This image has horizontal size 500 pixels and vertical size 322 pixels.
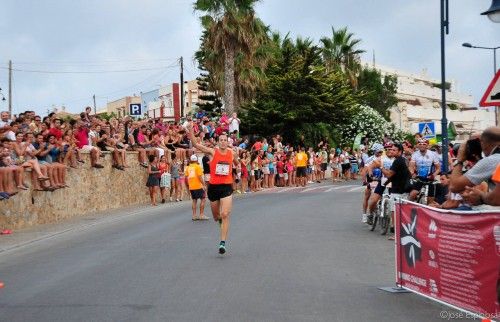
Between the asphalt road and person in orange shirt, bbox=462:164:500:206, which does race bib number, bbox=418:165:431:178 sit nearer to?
the asphalt road

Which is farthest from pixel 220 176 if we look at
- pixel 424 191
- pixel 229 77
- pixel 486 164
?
pixel 229 77

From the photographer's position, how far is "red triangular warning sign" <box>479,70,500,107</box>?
29.2 feet

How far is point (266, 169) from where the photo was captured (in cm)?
3538

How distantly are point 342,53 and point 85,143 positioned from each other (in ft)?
142

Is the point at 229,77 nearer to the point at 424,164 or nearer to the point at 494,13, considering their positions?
the point at 424,164

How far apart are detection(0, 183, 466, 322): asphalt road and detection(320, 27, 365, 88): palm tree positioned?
46009mm

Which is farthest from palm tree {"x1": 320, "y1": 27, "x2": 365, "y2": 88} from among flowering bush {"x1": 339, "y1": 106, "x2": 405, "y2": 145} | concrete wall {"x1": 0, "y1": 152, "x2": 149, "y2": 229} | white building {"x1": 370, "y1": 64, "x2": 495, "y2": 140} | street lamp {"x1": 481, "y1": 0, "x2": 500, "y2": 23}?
street lamp {"x1": 481, "y1": 0, "x2": 500, "y2": 23}

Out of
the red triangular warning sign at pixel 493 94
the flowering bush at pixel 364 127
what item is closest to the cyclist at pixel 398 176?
the red triangular warning sign at pixel 493 94

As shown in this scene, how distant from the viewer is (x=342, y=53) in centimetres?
6369

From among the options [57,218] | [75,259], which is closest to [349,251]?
[75,259]

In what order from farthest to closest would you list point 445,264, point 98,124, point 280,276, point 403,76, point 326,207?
1. point 403,76
2. point 98,124
3. point 326,207
4. point 280,276
5. point 445,264

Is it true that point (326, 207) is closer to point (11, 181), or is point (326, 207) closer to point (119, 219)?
point (119, 219)

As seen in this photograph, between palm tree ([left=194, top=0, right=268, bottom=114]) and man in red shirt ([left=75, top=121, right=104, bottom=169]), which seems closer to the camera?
man in red shirt ([left=75, top=121, right=104, bottom=169])

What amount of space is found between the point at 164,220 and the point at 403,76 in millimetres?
104864
